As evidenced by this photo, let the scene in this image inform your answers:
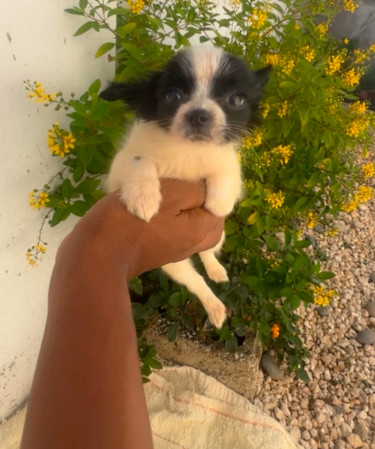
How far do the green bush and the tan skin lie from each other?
408mm

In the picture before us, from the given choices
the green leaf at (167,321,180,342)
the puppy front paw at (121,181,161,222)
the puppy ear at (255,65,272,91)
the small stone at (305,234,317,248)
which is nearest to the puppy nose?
the puppy front paw at (121,181,161,222)

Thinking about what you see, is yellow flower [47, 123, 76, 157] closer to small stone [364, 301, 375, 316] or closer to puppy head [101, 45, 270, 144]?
puppy head [101, 45, 270, 144]

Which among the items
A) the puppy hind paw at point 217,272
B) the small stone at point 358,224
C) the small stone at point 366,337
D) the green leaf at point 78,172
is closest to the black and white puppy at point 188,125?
the green leaf at point 78,172

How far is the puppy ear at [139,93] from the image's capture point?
1.34 metres

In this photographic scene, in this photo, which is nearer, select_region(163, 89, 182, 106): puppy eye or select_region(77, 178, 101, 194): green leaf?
select_region(163, 89, 182, 106): puppy eye

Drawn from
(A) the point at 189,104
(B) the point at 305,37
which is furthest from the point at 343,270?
(A) the point at 189,104

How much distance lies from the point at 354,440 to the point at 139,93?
187 cm

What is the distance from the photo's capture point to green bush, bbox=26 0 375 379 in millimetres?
1443

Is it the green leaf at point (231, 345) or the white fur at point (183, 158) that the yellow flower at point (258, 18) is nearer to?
the white fur at point (183, 158)

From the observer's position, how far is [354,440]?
6.62 feet

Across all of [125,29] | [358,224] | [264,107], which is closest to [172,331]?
[264,107]

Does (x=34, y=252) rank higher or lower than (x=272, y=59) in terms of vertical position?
lower

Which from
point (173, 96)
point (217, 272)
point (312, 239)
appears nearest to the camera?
point (173, 96)

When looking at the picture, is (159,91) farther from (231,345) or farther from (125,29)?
(231,345)
